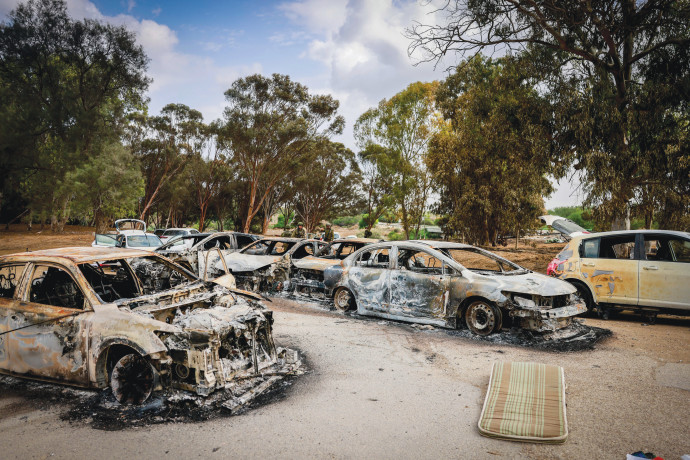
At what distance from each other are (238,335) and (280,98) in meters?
27.3

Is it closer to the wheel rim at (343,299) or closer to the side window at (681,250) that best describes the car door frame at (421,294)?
the wheel rim at (343,299)

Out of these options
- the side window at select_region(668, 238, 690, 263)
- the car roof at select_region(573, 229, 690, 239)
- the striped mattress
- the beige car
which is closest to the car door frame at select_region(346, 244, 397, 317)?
the striped mattress

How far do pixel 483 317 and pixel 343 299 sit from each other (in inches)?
116

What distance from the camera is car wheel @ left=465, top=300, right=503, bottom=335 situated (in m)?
6.38

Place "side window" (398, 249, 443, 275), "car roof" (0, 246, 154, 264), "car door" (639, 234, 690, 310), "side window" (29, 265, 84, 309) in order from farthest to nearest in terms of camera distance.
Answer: "side window" (398, 249, 443, 275), "car door" (639, 234, 690, 310), "side window" (29, 265, 84, 309), "car roof" (0, 246, 154, 264)

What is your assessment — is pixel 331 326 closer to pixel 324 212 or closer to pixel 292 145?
pixel 292 145

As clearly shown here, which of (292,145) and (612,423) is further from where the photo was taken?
(292,145)

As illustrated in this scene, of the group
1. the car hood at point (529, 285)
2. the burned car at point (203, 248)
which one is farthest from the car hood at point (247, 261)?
the car hood at point (529, 285)

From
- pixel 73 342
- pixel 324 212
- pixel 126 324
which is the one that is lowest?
pixel 73 342

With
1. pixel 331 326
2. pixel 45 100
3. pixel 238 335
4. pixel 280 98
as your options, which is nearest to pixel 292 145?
pixel 280 98

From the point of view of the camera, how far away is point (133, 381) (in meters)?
3.96

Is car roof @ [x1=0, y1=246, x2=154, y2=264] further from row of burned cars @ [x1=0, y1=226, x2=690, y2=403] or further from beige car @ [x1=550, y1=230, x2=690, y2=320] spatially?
beige car @ [x1=550, y1=230, x2=690, y2=320]

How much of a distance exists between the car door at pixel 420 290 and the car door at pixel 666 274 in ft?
12.7

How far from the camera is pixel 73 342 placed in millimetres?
4016
